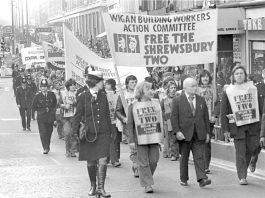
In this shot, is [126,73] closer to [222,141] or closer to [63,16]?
[222,141]

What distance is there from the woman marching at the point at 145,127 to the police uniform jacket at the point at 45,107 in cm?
563

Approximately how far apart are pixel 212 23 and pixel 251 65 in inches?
425

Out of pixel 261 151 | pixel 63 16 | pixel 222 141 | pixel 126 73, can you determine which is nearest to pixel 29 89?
pixel 126 73

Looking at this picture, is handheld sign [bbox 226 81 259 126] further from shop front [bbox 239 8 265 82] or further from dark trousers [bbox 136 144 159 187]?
shop front [bbox 239 8 265 82]

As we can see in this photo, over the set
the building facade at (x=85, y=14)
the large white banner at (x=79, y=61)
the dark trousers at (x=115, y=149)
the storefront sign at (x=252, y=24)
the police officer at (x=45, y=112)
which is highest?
the building facade at (x=85, y=14)

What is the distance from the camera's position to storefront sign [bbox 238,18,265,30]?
2123 cm

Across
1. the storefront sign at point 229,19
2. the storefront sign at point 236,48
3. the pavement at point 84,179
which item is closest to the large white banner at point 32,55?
the storefront sign at point 236,48

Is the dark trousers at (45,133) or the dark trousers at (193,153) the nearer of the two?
the dark trousers at (193,153)

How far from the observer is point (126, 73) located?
706 inches

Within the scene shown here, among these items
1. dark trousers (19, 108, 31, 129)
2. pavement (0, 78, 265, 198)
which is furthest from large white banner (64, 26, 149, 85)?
dark trousers (19, 108, 31, 129)

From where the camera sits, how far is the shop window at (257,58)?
72.5 ft

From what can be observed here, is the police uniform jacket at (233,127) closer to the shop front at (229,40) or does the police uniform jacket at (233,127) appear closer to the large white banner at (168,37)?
the large white banner at (168,37)

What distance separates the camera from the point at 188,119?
1059 centimetres

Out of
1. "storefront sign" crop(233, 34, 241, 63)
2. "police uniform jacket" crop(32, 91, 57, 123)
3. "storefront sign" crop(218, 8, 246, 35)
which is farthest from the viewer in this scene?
"storefront sign" crop(233, 34, 241, 63)
